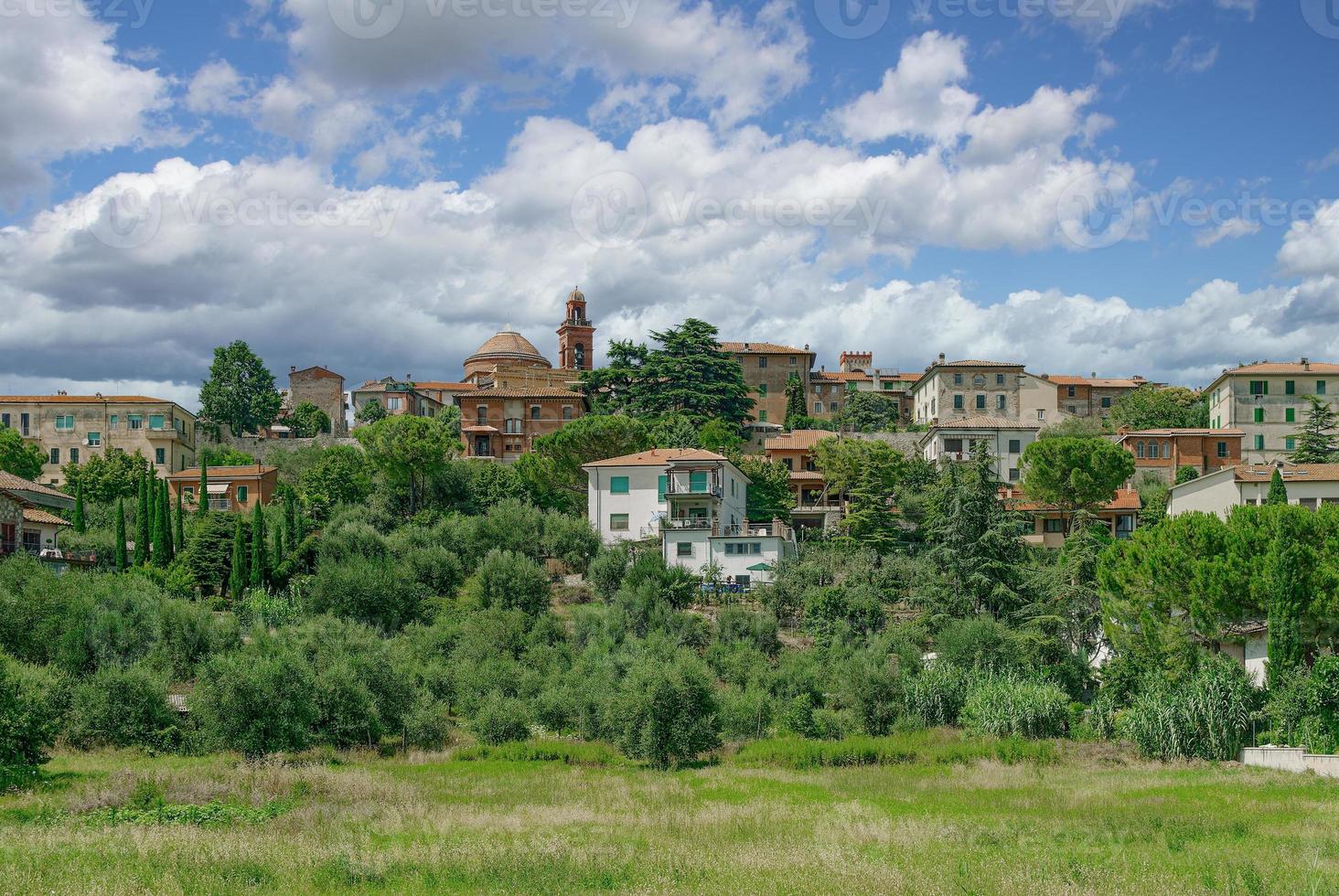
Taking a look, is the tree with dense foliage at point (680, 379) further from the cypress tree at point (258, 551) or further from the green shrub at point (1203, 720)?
the green shrub at point (1203, 720)

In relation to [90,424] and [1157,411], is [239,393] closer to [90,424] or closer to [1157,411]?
[90,424]

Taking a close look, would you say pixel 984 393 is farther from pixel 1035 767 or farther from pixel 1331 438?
pixel 1035 767

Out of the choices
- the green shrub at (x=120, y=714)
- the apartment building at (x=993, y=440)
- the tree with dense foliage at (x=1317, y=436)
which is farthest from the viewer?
the apartment building at (x=993, y=440)

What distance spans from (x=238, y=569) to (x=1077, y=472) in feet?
140

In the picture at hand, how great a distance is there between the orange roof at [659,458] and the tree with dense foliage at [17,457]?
36.3 metres

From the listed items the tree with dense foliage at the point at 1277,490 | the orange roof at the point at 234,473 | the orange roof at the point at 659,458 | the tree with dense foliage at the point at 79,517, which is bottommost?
the tree with dense foliage at the point at 79,517

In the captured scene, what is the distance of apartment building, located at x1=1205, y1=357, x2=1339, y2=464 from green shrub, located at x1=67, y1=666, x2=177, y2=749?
72.3 m

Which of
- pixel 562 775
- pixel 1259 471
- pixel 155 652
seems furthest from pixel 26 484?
pixel 1259 471

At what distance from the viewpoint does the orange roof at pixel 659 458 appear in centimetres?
6259

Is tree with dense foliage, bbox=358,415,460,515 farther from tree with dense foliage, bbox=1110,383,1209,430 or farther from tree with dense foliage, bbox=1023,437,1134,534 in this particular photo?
tree with dense foliage, bbox=1110,383,1209,430

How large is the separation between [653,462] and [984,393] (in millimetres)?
38424

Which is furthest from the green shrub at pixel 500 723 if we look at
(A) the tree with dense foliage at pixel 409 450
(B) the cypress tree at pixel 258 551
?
(A) the tree with dense foliage at pixel 409 450

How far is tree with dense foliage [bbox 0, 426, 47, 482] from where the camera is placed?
240ft

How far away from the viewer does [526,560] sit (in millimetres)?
52812
